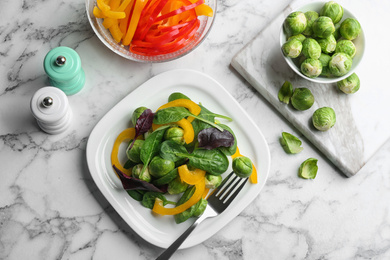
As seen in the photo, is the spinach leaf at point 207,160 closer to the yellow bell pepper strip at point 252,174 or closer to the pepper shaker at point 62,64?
the yellow bell pepper strip at point 252,174

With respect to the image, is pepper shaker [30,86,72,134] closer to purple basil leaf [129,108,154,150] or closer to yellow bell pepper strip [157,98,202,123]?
purple basil leaf [129,108,154,150]

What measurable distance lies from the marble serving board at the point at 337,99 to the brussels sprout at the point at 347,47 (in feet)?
0.38

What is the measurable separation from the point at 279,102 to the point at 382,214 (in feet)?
2.10

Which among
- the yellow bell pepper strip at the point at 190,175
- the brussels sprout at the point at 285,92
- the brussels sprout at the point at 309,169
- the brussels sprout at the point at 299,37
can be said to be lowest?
the brussels sprout at the point at 309,169

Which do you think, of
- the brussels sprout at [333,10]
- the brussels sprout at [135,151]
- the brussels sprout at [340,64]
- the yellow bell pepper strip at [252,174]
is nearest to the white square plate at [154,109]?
the yellow bell pepper strip at [252,174]

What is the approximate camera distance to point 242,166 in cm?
187

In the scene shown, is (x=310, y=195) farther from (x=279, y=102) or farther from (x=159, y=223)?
(x=159, y=223)

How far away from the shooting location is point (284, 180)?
207cm

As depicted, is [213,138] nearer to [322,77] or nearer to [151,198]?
[151,198]

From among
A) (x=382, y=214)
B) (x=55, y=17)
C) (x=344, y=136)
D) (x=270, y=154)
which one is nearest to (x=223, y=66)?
(x=270, y=154)

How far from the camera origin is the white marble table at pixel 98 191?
198 cm

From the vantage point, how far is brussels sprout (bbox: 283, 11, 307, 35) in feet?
6.36

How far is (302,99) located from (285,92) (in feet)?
0.27

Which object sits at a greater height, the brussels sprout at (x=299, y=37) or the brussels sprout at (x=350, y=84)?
the brussels sprout at (x=299, y=37)
